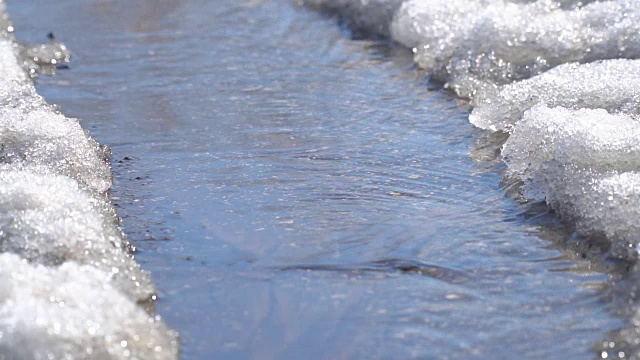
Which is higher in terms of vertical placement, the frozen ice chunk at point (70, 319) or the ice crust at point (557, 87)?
the ice crust at point (557, 87)

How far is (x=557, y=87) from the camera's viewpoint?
434 centimetres

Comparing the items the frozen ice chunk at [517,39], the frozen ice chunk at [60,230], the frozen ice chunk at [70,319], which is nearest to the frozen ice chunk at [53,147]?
the frozen ice chunk at [60,230]

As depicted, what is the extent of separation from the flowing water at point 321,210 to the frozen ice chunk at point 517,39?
0.55ft

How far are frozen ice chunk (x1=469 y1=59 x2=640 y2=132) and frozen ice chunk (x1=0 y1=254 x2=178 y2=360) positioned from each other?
2095 millimetres

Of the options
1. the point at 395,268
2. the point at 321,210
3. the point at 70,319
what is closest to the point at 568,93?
the point at 321,210

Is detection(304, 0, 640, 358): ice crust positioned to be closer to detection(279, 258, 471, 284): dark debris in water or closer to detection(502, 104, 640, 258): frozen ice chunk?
detection(502, 104, 640, 258): frozen ice chunk

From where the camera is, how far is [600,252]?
3.08 metres

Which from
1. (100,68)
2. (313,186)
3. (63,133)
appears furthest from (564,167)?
(100,68)

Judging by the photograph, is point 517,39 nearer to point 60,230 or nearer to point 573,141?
point 573,141

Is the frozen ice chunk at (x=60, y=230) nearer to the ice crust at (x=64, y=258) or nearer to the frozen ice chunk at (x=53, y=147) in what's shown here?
the ice crust at (x=64, y=258)

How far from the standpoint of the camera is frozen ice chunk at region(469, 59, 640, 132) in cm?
413

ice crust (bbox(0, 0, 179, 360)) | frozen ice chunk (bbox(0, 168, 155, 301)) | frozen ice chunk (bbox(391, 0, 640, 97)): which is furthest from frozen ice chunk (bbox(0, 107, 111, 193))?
frozen ice chunk (bbox(391, 0, 640, 97))

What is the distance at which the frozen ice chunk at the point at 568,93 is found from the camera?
163 inches

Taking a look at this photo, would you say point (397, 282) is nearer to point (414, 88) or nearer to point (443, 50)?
point (414, 88)
